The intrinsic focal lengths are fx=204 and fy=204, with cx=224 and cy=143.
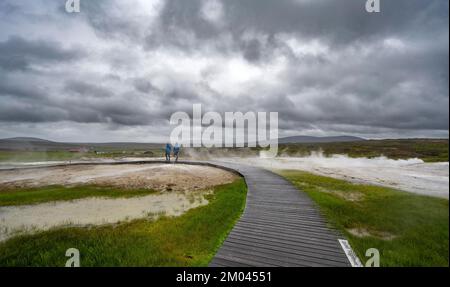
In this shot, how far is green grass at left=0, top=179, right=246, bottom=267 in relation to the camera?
19.1 ft

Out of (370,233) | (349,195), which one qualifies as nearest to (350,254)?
(370,233)

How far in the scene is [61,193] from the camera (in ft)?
47.4

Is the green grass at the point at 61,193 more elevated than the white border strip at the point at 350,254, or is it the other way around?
the white border strip at the point at 350,254

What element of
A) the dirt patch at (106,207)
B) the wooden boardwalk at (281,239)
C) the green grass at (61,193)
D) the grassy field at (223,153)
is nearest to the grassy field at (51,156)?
the grassy field at (223,153)

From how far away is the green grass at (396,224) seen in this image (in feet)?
19.1

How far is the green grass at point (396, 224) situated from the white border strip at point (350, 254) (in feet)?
1.13

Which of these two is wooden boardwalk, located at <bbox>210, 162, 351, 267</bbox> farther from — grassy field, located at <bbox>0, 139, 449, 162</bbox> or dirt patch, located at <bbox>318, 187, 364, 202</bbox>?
grassy field, located at <bbox>0, 139, 449, 162</bbox>

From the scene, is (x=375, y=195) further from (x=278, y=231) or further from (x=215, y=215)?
(x=215, y=215)

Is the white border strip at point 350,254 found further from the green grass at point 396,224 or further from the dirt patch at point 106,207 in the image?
the dirt patch at point 106,207

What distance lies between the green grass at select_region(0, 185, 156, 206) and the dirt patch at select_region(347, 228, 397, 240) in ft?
41.5

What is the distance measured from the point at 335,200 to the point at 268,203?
413cm

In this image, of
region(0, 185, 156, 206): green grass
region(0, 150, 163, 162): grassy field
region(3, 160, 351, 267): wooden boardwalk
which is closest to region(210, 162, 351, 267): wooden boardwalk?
region(3, 160, 351, 267): wooden boardwalk
